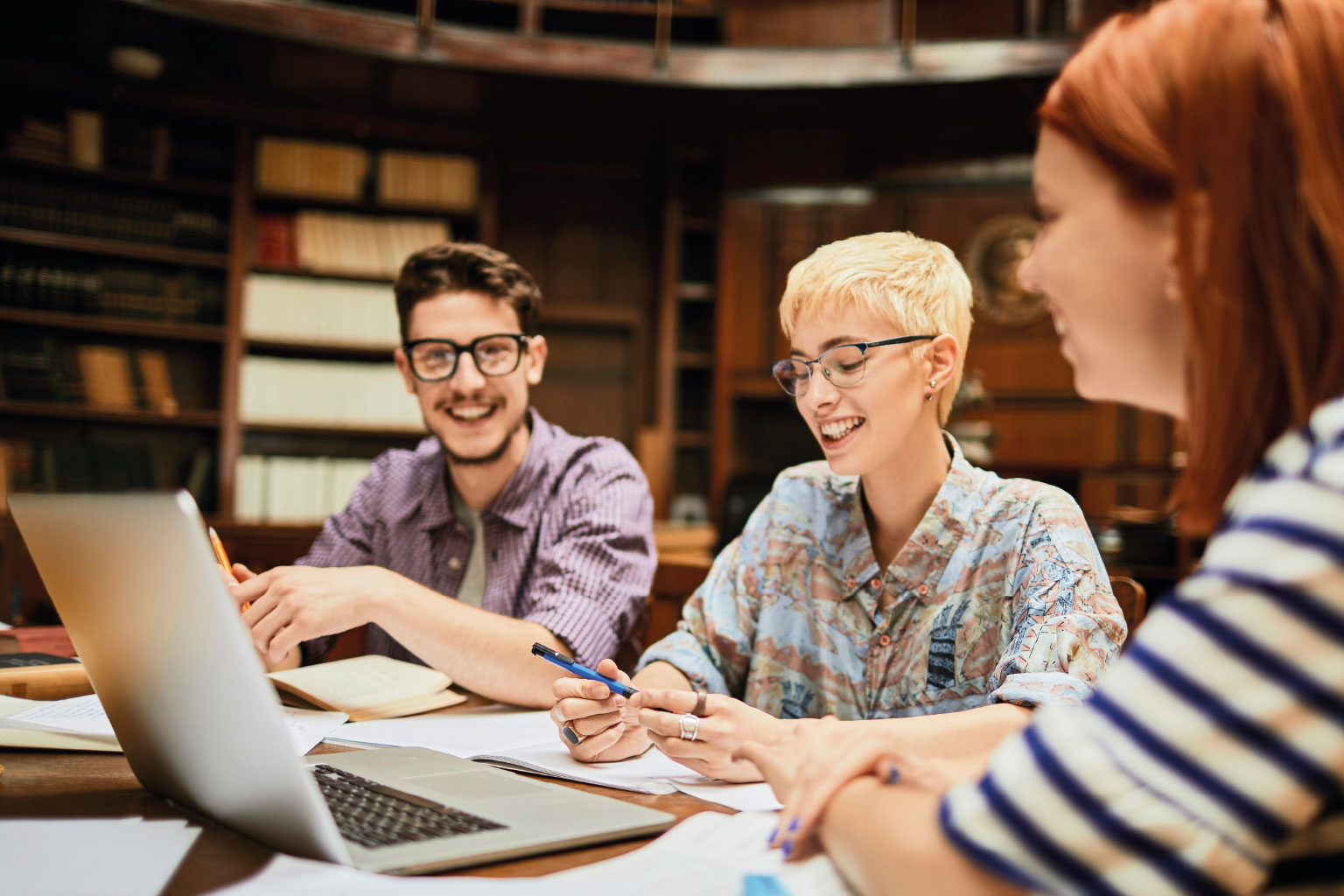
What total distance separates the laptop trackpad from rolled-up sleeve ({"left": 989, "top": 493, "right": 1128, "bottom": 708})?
52cm

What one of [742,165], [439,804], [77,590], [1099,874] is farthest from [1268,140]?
[742,165]

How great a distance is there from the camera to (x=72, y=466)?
14.7 ft

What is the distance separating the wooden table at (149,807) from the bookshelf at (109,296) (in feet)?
12.9

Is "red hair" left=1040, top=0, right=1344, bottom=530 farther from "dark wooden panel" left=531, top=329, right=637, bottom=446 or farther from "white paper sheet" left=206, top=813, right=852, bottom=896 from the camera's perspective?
"dark wooden panel" left=531, top=329, right=637, bottom=446

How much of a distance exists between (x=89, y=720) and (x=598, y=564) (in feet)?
2.58

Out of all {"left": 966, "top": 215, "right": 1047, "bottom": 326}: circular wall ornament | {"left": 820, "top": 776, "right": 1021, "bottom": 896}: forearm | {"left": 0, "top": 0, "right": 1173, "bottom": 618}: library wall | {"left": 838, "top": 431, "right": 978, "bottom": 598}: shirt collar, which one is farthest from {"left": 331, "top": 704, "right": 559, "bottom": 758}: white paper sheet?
{"left": 966, "top": 215, "right": 1047, "bottom": 326}: circular wall ornament

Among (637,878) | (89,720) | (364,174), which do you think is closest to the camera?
(637,878)

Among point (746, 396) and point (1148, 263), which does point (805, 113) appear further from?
point (1148, 263)

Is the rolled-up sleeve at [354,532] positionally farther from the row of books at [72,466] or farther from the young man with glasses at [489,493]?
the row of books at [72,466]

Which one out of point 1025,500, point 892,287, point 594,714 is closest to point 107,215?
point 892,287

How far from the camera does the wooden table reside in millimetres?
746

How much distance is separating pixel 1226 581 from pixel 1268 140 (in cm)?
27

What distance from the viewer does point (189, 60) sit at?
4684 mm

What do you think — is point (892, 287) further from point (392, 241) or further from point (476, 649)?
point (392, 241)
